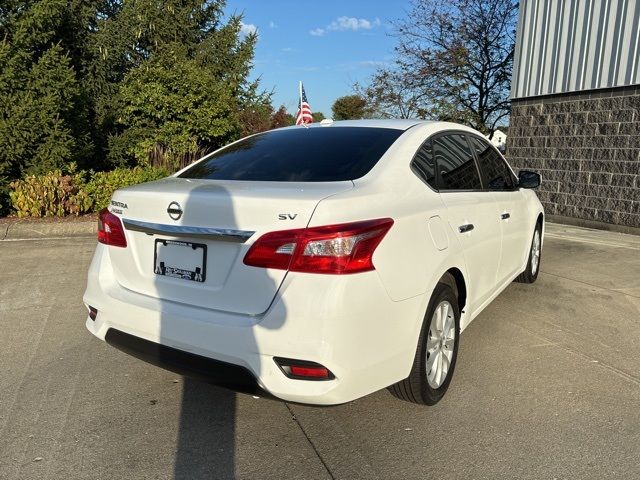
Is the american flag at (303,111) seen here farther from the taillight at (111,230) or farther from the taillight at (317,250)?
the taillight at (317,250)

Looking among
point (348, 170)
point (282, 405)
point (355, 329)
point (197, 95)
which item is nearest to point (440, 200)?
point (348, 170)

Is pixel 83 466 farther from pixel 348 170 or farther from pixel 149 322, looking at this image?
pixel 348 170

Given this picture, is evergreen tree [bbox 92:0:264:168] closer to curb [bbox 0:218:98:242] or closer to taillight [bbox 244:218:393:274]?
curb [bbox 0:218:98:242]

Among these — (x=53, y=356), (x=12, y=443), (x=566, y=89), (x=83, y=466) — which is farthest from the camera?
(x=566, y=89)

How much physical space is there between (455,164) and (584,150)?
813cm

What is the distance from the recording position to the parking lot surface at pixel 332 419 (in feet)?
8.31

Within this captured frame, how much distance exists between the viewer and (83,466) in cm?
251

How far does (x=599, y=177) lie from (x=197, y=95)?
8394mm

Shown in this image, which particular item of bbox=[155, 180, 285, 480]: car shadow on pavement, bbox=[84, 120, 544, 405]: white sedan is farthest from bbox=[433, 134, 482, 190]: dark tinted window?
bbox=[155, 180, 285, 480]: car shadow on pavement

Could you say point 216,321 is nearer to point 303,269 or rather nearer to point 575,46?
point 303,269

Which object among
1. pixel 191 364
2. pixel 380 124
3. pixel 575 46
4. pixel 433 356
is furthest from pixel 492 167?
pixel 575 46

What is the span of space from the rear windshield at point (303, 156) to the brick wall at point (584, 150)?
7.98m

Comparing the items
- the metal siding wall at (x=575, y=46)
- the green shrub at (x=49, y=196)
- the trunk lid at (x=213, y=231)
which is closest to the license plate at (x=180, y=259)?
the trunk lid at (x=213, y=231)

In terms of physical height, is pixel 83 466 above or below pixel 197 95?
below
